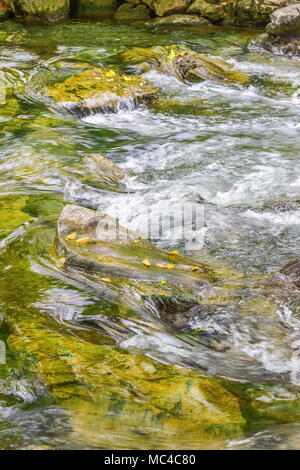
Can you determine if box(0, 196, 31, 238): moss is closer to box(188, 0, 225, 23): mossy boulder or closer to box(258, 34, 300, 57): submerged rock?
box(258, 34, 300, 57): submerged rock

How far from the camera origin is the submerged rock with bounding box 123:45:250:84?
11352 millimetres

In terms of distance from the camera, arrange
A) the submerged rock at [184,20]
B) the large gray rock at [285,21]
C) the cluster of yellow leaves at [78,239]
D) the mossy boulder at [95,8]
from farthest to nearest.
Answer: the mossy boulder at [95,8], the submerged rock at [184,20], the large gray rock at [285,21], the cluster of yellow leaves at [78,239]

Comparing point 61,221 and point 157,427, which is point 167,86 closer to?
point 61,221

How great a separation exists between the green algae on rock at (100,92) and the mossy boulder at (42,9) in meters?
6.98

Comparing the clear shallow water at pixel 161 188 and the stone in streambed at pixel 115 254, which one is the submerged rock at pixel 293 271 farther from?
the stone in streambed at pixel 115 254

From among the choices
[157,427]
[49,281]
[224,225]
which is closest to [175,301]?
[49,281]

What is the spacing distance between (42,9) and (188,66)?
748cm

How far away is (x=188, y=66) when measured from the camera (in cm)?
1151

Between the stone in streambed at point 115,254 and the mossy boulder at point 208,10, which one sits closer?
the stone in streambed at point 115,254

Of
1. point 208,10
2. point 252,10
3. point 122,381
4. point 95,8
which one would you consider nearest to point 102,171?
point 122,381

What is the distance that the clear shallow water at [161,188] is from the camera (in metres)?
3.59

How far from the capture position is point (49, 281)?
441 cm

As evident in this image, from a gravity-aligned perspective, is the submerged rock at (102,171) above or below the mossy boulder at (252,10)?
below

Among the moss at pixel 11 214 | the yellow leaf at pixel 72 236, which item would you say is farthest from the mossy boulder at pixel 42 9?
the yellow leaf at pixel 72 236
